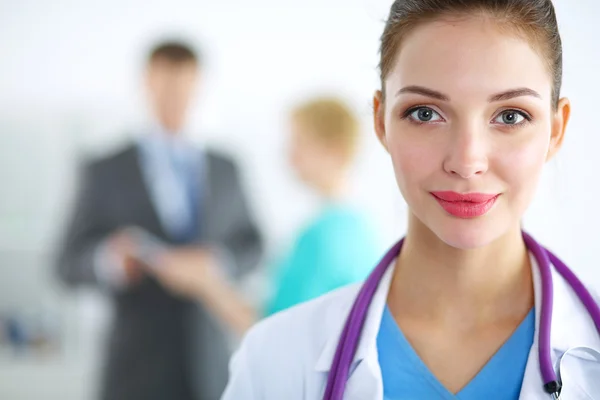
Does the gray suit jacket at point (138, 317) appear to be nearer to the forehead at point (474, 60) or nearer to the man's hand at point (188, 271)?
the man's hand at point (188, 271)

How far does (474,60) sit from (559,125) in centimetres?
15

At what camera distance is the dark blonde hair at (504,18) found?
0.85m

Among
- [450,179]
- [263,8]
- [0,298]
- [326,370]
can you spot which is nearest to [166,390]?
[0,298]

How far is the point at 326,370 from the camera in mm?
936

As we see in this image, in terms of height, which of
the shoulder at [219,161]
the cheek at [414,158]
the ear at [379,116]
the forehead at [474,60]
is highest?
the forehead at [474,60]

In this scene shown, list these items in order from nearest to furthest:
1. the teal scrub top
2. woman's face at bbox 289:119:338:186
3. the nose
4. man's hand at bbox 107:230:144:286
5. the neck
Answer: the nose → the neck → the teal scrub top → woman's face at bbox 289:119:338:186 → man's hand at bbox 107:230:144:286

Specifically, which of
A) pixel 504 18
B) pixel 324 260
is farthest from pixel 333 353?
pixel 324 260

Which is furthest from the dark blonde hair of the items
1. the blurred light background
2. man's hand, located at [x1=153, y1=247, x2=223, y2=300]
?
the blurred light background

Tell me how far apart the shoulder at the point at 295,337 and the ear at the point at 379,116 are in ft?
0.66

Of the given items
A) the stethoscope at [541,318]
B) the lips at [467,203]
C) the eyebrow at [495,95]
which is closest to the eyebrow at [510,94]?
the eyebrow at [495,95]

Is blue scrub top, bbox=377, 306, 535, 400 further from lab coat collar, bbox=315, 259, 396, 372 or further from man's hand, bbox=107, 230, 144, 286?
Answer: man's hand, bbox=107, 230, 144, 286

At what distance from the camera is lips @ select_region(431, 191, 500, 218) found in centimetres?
84

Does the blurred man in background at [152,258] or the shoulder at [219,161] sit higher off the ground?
the shoulder at [219,161]

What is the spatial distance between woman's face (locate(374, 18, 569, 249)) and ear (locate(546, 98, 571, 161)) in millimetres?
27
